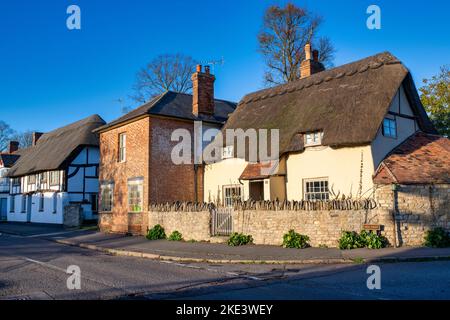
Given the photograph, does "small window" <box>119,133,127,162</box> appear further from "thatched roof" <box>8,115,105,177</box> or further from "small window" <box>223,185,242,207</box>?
"thatched roof" <box>8,115,105,177</box>

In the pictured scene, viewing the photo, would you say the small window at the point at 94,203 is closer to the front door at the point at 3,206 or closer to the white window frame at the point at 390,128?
the front door at the point at 3,206

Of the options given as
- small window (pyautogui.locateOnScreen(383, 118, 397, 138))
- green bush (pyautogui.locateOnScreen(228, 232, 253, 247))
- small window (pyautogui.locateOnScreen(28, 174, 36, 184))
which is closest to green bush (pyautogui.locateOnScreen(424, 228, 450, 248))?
small window (pyautogui.locateOnScreen(383, 118, 397, 138))

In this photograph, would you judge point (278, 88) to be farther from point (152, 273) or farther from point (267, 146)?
point (152, 273)

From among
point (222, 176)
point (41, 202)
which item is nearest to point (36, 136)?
point (41, 202)

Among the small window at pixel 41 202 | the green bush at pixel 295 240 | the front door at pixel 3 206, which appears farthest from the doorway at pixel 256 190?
the front door at pixel 3 206

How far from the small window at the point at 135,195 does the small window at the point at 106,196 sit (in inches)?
89.1

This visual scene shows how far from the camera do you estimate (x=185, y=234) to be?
18.5 m

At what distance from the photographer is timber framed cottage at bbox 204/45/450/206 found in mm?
15625

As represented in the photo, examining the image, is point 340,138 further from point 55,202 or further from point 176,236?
point 55,202

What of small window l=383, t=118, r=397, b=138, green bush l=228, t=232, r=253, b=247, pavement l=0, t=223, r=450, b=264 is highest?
small window l=383, t=118, r=397, b=138

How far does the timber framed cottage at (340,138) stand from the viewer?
15625 mm

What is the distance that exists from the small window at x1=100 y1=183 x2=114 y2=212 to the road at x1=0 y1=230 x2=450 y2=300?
1090cm

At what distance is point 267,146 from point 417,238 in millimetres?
7751
